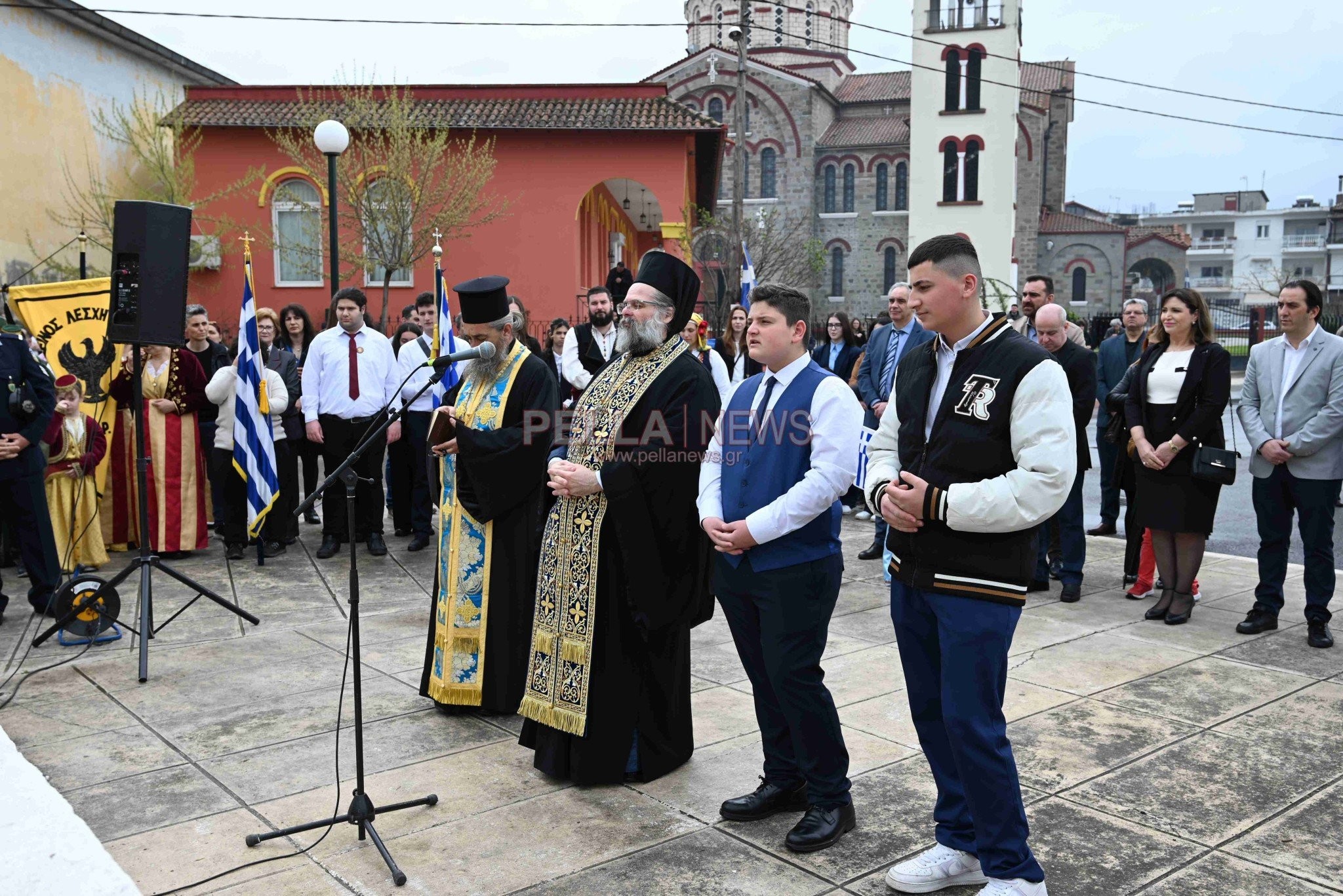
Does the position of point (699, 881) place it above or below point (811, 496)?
below

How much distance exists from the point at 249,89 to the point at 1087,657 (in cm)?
2264

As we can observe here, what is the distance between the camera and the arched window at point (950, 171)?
47125mm

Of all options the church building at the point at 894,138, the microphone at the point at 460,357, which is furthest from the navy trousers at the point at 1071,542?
the church building at the point at 894,138

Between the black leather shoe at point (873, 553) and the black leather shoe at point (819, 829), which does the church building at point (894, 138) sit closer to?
the black leather shoe at point (873, 553)

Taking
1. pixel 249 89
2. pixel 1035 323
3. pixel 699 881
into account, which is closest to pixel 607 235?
pixel 249 89

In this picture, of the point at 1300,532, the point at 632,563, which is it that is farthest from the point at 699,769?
the point at 1300,532

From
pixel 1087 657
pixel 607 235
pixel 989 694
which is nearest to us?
pixel 989 694

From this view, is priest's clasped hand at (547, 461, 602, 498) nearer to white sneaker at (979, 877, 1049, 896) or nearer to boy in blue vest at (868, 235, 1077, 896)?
boy in blue vest at (868, 235, 1077, 896)

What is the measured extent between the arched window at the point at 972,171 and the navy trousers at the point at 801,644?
1818 inches

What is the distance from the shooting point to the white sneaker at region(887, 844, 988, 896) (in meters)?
3.22

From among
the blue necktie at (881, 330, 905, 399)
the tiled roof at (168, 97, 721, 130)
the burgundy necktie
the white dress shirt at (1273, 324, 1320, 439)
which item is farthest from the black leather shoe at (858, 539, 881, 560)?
the tiled roof at (168, 97, 721, 130)

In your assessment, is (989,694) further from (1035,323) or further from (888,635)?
(1035,323)

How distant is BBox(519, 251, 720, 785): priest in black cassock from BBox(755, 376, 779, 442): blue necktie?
36cm

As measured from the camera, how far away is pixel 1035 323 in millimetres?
7121
